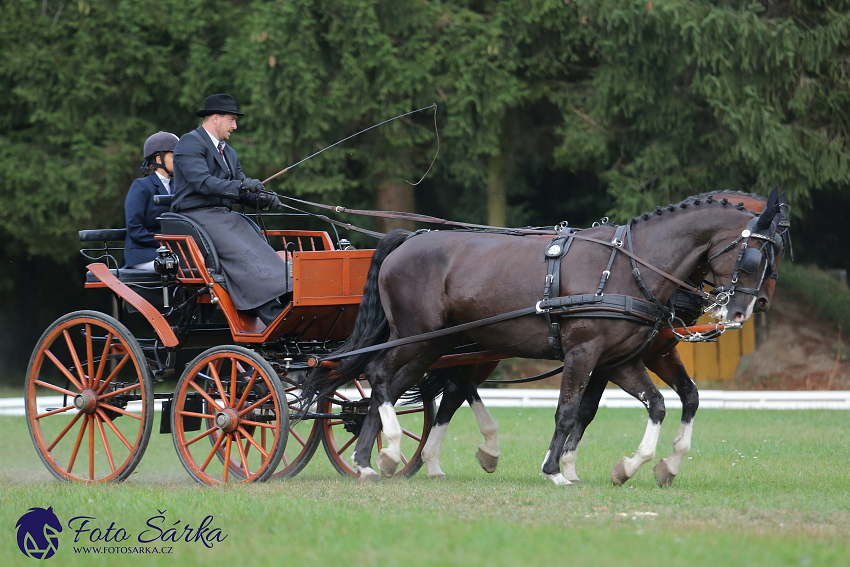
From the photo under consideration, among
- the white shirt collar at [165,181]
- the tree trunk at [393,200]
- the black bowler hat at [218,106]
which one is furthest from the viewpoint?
the tree trunk at [393,200]

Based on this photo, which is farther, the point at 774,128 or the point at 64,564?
the point at 774,128

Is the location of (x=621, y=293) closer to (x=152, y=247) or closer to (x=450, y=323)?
(x=450, y=323)

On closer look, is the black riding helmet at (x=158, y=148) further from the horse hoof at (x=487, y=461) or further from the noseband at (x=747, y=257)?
the noseband at (x=747, y=257)

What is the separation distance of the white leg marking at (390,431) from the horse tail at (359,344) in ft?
1.25

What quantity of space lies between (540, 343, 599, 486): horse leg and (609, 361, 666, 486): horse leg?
38 centimetres

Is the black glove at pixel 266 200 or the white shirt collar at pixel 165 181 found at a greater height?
the white shirt collar at pixel 165 181

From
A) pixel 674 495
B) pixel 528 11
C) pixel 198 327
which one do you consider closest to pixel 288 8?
pixel 528 11

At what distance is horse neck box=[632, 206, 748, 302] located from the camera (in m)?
6.21

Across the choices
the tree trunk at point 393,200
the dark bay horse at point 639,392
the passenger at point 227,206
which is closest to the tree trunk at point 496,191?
the tree trunk at point 393,200

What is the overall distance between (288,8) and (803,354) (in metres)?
10.1

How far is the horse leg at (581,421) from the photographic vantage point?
6.53 meters

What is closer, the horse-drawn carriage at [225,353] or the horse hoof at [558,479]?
the horse hoof at [558,479]

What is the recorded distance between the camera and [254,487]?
628 centimetres

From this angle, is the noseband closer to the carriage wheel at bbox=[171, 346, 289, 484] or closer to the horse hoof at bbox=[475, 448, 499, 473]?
the horse hoof at bbox=[475, 448, 499, 473]
